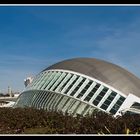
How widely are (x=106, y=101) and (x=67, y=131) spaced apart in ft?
21.9

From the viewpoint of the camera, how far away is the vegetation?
14659 millimetres

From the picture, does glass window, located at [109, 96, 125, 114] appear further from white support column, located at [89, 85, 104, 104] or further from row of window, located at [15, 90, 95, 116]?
white support column, located at [89, 85, 104, 104]

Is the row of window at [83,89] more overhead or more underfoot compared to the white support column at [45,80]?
more overhead

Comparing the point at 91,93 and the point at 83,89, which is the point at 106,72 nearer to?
the point at 83,89

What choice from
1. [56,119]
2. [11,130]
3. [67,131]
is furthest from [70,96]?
[67,131]

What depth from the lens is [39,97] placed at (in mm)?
25938

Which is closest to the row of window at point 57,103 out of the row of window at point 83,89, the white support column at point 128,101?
the row of window at point 83,89

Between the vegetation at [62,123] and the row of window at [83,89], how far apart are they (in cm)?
278

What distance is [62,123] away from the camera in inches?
673

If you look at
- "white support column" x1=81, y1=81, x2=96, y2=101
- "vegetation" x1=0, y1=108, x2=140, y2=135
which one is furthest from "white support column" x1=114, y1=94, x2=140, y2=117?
"vegetation" x1=0, y1=108, x2=140, y2=135

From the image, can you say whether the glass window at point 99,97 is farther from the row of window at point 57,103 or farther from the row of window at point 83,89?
the row of window at point 57,103

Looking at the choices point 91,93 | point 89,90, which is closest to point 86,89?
point 89,90

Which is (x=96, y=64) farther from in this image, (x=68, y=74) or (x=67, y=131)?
(x=67, y=131)

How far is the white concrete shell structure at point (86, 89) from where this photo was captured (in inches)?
865
